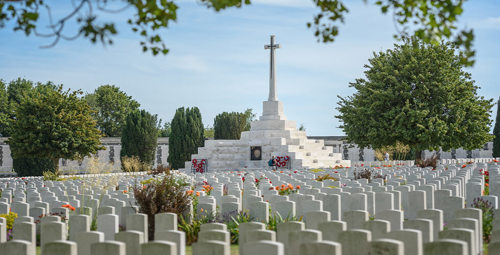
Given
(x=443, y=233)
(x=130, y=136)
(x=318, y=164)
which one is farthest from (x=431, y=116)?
(x=443, y=233)

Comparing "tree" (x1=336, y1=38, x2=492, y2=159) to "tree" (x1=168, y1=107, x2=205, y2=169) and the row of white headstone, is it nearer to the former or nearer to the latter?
"tree" (x1=168, y1=107, x2=205, y2=169)

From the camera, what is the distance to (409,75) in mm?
33188

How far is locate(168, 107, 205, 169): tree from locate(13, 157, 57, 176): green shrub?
9.14 meters

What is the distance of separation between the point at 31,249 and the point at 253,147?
1161 inches

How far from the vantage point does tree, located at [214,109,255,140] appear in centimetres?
4509

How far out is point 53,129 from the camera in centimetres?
2808

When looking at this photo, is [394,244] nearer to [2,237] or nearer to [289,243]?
[289,243]

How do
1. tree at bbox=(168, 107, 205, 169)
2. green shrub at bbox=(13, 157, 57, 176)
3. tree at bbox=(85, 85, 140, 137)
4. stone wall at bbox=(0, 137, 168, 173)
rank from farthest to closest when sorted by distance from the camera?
1. tree at bbox=(85, 85, 140, 137)
2. stone wall at bbox=(0, 137, 168, 173)
3. tree at bbox=(168, 107, 205, 169)
4. green shrub at bbox=(13, 157, 57, 176)

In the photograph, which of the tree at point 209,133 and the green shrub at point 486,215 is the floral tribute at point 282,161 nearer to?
the green shrub at point 486,215

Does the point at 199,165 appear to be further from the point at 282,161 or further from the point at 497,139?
the point at 497,139

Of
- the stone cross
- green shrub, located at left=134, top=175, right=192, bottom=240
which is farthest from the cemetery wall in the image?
green shrub, located at left=134, top=175, right=192, bottom=240

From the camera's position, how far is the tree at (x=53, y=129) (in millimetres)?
28328

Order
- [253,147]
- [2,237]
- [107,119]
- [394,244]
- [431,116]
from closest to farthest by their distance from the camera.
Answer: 1. [394,244]
2. [2,237]
3. [431,116]
4. [253,147]
5. [107,119]

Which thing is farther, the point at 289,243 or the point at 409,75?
the point at 409,75
